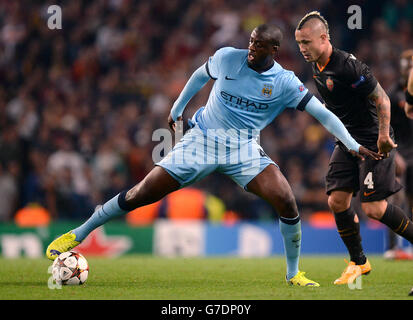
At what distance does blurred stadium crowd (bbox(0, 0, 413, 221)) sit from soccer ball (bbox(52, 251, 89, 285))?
5.94 metres

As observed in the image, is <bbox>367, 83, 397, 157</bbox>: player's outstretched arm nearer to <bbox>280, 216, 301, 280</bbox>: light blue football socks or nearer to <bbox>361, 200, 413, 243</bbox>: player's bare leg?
<bbox>361, 200, 413, 243</bbox>: player's bare leg

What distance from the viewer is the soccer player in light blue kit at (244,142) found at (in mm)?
6039

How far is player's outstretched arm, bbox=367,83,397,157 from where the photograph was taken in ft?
20.3

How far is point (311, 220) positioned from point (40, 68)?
6.31 metres

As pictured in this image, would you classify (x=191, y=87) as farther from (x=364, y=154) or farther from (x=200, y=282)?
(x=200, y=282)

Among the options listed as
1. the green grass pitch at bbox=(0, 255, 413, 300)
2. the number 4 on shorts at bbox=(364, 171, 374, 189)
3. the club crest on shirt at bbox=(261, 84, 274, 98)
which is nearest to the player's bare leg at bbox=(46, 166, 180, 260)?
the green grass pitch at bbox=(0, 255, 413, 300)

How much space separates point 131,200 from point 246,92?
135 cm

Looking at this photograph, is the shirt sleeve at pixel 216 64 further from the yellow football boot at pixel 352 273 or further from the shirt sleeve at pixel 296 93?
the yellow football boot at pixel 352 273

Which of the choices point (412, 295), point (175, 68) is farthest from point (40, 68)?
point (412, 295)

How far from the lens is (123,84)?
1449cm

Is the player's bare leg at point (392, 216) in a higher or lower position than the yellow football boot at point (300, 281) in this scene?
higher

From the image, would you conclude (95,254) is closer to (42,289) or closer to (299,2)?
(42,289)

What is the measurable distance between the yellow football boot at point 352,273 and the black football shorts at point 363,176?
654mm

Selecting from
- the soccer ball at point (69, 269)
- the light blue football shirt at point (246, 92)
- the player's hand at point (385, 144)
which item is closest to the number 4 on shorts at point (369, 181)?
the player's hand at point (385, 144)
